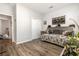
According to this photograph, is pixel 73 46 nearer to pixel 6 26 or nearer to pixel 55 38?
pixel 55 38

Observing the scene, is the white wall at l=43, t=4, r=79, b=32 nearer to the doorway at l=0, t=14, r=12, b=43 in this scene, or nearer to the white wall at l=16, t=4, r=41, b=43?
the white wall at l=16, t=4, r=41, b=43

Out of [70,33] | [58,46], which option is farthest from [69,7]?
[58,46]

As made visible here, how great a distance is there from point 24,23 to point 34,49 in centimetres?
69

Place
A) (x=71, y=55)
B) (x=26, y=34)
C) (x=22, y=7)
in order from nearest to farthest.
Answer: (x=71, y=55) → (x=22, y=7) → (x=26, y=34)

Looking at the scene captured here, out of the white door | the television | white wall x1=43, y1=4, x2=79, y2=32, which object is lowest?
the white door

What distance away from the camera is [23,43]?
1.76 m

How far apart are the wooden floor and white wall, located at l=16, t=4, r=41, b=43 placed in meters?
0.16

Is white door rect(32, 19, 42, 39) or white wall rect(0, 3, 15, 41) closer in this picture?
white wall rect(0, 3, 15, 41)

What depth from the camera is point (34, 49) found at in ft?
5.63

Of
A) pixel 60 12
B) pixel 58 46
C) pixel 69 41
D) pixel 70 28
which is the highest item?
pixel 60 12

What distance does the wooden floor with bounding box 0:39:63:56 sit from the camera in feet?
5.34

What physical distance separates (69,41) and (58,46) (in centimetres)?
28

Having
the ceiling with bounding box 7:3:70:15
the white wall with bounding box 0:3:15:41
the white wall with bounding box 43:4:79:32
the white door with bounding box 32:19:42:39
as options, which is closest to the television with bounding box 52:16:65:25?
the white wall with bounding box 43:4:79:32

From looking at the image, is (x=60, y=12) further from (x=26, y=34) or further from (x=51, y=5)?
(x=26, y=34)
